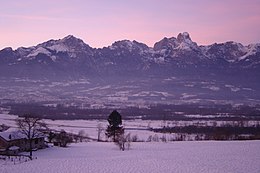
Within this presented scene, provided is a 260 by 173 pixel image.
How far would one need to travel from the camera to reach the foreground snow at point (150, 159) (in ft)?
133

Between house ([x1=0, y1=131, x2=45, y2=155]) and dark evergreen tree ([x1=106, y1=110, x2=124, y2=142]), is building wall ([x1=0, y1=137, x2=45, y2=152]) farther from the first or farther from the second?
dark evergreen tree ([x1=106, y1=110, x2=124, y2=142])

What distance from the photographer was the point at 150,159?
4656 cm

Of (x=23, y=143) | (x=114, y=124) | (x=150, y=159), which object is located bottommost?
(x=150, y=159)

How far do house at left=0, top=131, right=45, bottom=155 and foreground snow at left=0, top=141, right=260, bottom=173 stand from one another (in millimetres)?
1973

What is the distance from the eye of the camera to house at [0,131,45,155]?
54.2 metres

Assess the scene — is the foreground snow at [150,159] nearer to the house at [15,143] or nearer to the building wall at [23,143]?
the building wall at [23,143]

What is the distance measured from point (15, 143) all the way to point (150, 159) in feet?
61.5

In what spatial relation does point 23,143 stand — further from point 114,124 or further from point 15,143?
point 114,124

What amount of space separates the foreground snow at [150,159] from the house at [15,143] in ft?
Answer: 6.47

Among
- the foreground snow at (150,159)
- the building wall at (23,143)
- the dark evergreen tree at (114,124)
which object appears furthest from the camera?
the dark evergreen tree at (114,124)

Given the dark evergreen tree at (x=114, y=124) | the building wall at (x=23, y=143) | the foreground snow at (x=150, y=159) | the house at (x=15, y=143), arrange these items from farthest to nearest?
the dark evergreen tree at (x=114, y=124) → the building wall at (x=23, y=143) → the house at (x=15, y=143) → the foreground snow at (x=150, y=159)

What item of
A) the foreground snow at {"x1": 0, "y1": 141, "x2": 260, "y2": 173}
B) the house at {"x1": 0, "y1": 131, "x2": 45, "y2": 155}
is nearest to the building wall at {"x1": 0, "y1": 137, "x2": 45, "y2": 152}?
the house at {"x1": 0, "y1": 131, "x2": 45, "y2": 155}

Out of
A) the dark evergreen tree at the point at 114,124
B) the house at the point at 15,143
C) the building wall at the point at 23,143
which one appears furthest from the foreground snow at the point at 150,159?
the dark evergreen tree at the point at 114,124

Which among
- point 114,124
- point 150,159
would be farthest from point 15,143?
point 150,159
